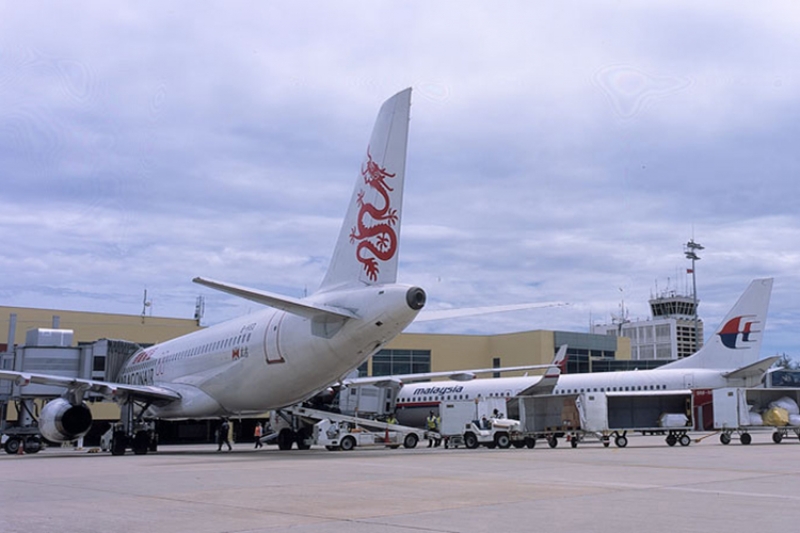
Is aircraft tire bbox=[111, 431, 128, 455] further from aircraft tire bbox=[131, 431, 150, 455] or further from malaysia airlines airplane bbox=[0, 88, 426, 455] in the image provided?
aircraft tire bbox=[131, 431, 150, 455]

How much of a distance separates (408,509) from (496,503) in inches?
47.6

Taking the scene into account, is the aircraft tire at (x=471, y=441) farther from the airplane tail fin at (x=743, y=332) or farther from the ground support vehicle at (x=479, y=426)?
the airplane tail fin at (x=743, y=332)

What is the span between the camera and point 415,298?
19.5 meters

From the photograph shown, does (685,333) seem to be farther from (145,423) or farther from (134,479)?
(134,479)

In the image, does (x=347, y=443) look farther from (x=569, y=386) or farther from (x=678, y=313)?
(x=678, y=313)

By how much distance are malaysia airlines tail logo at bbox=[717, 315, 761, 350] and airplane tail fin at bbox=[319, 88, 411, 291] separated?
19075 mm

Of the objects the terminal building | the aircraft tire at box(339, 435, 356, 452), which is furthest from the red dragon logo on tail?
the terminal building

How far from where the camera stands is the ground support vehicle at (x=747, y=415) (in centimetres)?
2970

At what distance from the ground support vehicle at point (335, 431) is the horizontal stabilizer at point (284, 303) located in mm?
8496

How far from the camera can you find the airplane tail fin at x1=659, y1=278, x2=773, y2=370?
3319 cm

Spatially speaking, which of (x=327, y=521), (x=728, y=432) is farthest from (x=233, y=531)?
(x=728, y=432)

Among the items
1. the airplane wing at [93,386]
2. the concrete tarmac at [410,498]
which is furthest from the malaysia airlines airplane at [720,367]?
the concrete tarmac at [410,498]

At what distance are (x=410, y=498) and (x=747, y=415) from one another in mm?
23144

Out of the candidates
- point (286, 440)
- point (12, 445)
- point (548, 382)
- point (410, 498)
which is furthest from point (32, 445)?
point (410, 498)
